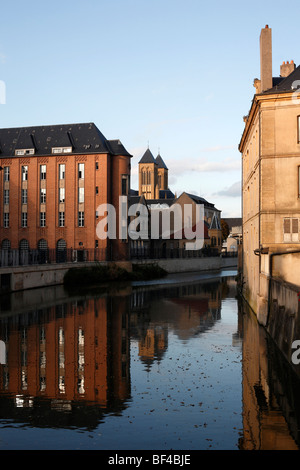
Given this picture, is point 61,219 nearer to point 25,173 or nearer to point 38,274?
point 25,173

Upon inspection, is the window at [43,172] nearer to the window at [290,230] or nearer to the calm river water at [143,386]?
the calm river water at [143,386]

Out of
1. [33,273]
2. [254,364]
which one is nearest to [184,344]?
[254,364]

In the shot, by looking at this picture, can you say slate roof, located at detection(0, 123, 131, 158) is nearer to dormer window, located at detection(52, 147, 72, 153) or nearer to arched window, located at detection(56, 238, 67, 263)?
dormer window, located at detection(52, 147, 72, 153)

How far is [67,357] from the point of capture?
1705cm

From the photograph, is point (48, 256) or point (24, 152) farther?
point (24, 152)

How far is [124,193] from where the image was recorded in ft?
220

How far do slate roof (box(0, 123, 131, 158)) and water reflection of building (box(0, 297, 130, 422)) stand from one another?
41367mm

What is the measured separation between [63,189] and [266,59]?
43.9 m

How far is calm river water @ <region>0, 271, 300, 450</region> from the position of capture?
9.73 m

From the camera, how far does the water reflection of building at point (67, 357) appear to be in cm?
1277

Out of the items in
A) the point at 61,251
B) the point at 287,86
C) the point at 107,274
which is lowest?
the point at 107,274

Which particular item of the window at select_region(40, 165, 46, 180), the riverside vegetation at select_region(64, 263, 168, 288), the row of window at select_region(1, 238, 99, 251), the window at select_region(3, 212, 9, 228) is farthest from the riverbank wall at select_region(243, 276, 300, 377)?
the window at select_region(3, 212, 9, 228)

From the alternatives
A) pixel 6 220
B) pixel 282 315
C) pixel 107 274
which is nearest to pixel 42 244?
pixel 6 220

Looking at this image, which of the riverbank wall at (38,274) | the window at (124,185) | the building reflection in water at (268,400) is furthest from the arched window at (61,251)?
the building reflection in water at (268,400)
